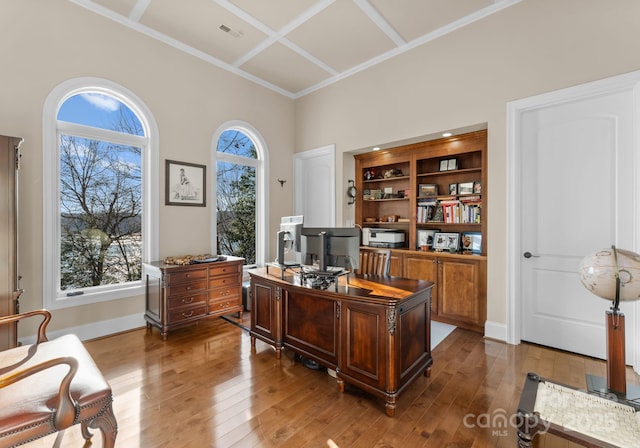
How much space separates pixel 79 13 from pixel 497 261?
17.0ft

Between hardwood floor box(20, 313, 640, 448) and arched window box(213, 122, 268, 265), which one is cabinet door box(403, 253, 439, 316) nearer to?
hardwood floor box(20, 313, 640, 448)

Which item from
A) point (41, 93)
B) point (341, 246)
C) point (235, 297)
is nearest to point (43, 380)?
point (341, 246)

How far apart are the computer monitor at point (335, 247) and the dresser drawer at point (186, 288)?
1.59 m

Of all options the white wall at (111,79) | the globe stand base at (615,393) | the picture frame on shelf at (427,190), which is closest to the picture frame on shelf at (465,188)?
the picture frame on shelf at (427,190)

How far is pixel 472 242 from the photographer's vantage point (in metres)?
3.75

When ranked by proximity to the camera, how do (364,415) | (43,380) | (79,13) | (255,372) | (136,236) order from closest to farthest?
(43,380) → (364,415) → (255,372) → (79,13) → (136,236)

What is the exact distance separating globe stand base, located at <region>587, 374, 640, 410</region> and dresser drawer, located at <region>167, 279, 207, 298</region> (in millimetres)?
3491

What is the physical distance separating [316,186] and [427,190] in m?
1.89

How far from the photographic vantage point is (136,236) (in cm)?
370

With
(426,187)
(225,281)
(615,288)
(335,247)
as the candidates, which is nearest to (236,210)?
(225,281)

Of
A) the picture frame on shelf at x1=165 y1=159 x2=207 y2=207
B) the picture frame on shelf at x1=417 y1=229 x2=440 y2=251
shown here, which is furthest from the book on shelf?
the picture frame on shelf at x1=165 y1=159 x2=207 y2=207

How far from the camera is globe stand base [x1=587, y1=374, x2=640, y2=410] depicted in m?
1.57

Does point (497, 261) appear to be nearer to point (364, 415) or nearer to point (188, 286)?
point (364, 415)

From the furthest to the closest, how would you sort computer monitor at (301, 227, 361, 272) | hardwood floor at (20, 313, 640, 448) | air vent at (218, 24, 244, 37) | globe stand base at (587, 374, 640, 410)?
air vent at (218, 24, 244, 37) → computer monitor at (301, 227, 361, 272) → hardwood floor at (20, 313, 640, 448) → globe stand base at (587, 374, 640, 410)
